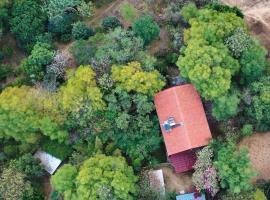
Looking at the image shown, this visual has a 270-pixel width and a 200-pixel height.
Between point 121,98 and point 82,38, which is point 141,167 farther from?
point 82,38

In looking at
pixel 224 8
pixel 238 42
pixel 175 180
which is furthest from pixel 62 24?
pixel 175 180

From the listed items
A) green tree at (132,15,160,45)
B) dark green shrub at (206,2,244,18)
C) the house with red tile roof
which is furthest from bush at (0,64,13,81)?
dark green shrub at (206,2,244,18)

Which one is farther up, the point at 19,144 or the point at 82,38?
the point at 82,38

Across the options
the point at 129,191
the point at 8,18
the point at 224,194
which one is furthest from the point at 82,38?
the point at 224,194

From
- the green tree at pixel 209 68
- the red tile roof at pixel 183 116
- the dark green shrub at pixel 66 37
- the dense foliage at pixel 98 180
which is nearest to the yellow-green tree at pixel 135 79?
the red tile roof at pixel 183 116

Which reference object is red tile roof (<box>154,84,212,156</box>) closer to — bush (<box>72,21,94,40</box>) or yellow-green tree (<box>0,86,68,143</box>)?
yellow-green tree (<box>0,86,68,143</box>)

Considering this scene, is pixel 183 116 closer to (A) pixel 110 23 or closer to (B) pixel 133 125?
(B) pixel 133 125

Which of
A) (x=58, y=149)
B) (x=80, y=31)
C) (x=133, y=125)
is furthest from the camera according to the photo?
(x=80, y=31)

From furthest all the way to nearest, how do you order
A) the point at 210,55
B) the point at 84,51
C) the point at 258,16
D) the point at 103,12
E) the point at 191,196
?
the point at 103,12 < the point at 258,16 < the point at 84,51 < the point at 191,196 < the point at 210,55
